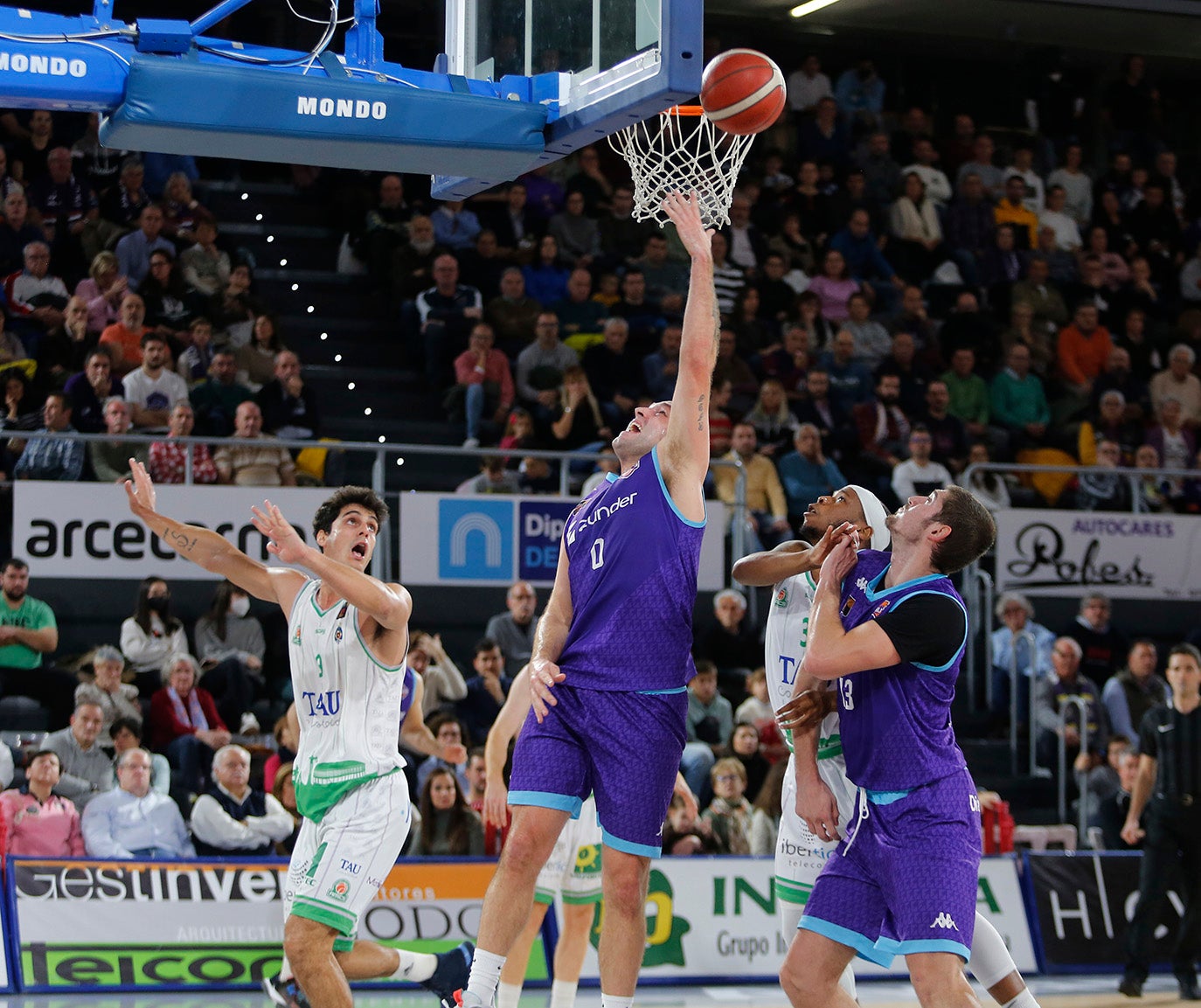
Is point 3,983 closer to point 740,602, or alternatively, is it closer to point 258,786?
point 258,786

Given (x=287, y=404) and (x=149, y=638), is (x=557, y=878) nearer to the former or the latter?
(x=149, y=638)

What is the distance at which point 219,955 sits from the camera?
10.4 m

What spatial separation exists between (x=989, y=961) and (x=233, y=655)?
7.09 m

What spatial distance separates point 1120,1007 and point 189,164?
35.9 ft

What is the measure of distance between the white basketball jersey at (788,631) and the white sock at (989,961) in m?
1.14

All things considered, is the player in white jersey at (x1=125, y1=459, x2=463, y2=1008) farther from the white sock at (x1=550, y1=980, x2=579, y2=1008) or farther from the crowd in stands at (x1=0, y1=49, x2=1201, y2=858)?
the crowd in stands at (x1=0, y1=49, x2=1201, y2=858)

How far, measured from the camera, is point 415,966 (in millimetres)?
7586

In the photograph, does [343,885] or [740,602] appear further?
[740,602]

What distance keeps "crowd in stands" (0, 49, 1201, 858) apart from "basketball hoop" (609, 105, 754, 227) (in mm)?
4595

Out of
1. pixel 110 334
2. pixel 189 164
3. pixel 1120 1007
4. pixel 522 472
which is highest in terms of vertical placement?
pixel 189 164

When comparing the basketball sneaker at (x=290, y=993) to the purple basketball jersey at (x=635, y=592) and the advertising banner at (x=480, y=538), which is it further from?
the advertising banner at (x=480, y=538)

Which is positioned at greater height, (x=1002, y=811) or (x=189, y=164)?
(x=189, y=164)

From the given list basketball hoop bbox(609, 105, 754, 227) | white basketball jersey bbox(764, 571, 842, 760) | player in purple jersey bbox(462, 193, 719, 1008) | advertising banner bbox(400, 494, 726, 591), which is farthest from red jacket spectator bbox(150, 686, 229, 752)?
player in purple jersey bbox(462, 193, 719, 1008)

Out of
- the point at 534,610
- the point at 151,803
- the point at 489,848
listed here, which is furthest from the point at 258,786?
the point at 534,610
